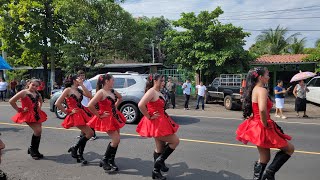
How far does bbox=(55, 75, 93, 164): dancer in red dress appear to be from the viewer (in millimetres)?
6113

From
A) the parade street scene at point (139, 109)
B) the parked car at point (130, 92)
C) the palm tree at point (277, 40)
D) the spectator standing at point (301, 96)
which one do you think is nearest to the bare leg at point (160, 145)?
the parade street scene at point (139, 109)

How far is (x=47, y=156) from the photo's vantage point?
684 centimetres

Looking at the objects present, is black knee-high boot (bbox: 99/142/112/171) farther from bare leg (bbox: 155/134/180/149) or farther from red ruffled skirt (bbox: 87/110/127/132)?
bare leg (bbox: 155/134/180/149)

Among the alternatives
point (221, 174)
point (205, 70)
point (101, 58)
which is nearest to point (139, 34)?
point (101, 58)

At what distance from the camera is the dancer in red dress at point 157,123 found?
509cm

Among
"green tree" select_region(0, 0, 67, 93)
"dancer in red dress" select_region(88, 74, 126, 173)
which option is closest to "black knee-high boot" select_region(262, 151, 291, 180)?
"dancer in red dress" select_region(88, 74, 126, 173)

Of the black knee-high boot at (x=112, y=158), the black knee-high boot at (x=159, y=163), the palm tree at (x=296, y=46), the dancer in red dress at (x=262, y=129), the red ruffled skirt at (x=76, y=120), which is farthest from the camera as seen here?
the palm tree at (x=296, y=46)

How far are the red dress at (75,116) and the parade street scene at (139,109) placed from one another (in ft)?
0.06

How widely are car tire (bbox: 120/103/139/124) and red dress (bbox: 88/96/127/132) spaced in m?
5.51

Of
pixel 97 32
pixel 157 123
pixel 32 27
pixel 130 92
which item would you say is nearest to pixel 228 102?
pixel 130 92

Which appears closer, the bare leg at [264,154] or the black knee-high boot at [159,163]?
the bare leg at [264,154]

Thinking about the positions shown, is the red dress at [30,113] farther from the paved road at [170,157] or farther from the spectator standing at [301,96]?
the spectator standing at [301,96]

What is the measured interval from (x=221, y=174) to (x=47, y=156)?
3.61 metres

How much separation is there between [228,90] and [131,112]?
280 inches
